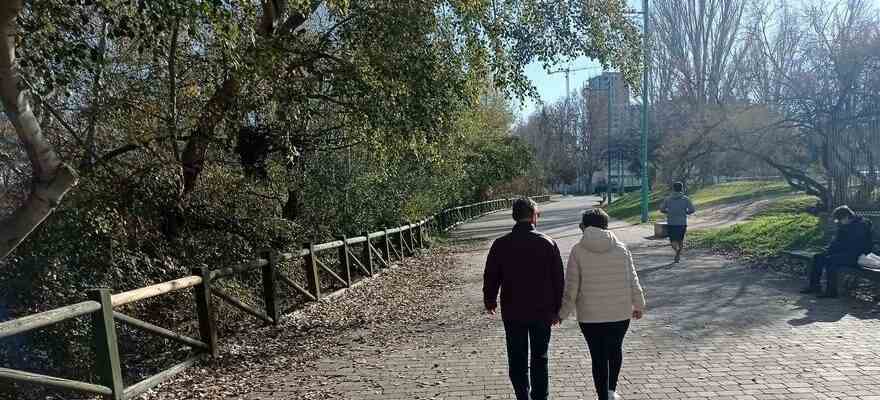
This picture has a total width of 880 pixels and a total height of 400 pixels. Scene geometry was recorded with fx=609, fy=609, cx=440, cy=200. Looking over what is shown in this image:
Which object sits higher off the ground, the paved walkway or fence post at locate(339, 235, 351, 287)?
fence post at locate(339, 235, 351, 287)

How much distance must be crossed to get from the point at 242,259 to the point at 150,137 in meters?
2.35

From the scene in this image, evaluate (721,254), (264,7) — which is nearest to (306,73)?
(264,7)

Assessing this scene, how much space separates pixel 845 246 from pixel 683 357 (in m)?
3.93

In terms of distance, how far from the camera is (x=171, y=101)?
8.14 metres

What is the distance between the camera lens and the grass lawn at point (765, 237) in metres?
12.3

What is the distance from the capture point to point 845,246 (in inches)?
323

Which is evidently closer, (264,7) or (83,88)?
(83,88)

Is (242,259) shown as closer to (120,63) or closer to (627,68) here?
(120,63)

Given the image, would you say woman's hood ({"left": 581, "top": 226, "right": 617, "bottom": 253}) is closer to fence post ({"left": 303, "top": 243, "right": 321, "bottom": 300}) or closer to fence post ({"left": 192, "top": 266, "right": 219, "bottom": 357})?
fence post ({"left": 192, "top": 266, "right": 219, "bottom": 357})

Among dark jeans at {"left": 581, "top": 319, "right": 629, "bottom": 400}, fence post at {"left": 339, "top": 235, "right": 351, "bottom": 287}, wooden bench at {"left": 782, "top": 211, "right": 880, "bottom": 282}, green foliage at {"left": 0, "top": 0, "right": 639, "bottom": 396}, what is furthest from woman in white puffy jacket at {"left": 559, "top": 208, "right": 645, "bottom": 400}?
fence post at {"left": 339, "top": 235, "right": 351, "bottom": 287}

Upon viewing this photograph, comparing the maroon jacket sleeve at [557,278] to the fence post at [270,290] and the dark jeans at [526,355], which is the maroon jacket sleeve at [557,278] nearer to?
the dark jeans at [526,355]

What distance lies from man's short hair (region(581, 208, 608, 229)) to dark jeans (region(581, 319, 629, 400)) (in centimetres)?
71

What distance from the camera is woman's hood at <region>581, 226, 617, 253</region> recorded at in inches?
173

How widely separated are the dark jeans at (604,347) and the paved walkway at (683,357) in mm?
494
